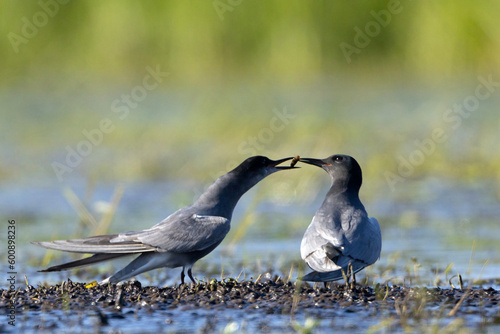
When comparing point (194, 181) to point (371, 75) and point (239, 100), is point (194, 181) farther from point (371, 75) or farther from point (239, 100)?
point (371, 75)

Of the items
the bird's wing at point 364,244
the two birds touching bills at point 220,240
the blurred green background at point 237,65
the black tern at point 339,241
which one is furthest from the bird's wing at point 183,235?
the blurred green background at point 237,65

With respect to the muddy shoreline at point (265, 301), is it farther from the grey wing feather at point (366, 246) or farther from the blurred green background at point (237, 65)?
the blurred green background at point (237, 65)

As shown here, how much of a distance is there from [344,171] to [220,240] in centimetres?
120

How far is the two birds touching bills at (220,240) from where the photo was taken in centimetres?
644

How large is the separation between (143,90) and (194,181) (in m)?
8.10

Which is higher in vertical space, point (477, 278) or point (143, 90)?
point (143, 90)

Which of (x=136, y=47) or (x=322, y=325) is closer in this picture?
(x=322, y=325)

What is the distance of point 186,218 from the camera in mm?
7020

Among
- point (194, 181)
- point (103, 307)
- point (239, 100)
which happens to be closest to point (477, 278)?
point (103, 307)

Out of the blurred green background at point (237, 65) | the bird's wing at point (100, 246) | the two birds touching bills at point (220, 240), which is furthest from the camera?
the blurred green background at point (237, 65)

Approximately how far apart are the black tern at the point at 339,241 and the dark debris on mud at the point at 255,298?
0.54 ft

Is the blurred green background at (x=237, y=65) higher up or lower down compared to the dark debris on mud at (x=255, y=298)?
higher up

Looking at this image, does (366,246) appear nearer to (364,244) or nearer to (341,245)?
(364,244)

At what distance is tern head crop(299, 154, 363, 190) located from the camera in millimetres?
7340
